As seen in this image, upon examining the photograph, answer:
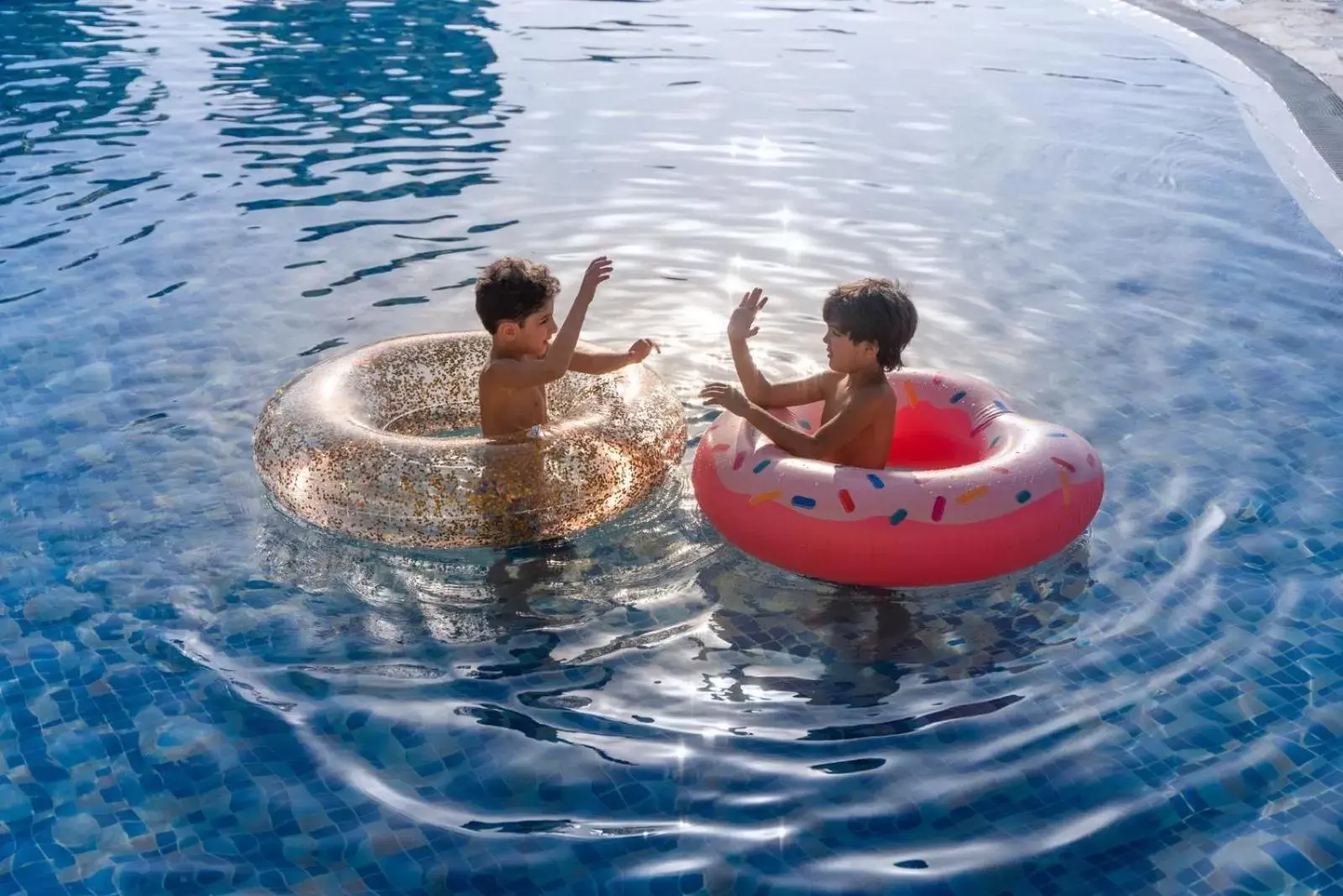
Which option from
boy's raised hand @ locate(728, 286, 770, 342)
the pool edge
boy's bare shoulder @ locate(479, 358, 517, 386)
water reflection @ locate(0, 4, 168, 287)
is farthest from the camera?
the pool edge

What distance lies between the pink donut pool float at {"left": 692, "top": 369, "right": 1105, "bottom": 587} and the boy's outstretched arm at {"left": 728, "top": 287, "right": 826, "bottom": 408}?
273mm

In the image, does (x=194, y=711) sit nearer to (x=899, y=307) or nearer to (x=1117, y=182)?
(x=899, y=307)

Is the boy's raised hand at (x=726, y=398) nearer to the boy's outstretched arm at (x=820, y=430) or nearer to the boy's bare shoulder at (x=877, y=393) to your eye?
the boy's outstretched arm at (x=820, y=430)

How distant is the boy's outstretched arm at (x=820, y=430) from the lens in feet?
15.0

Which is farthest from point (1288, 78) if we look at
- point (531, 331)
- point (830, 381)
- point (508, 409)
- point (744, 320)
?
point (508, 409)

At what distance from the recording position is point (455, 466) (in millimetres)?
4527

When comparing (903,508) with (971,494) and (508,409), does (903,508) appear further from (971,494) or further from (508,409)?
(508,409)

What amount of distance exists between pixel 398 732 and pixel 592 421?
146cm

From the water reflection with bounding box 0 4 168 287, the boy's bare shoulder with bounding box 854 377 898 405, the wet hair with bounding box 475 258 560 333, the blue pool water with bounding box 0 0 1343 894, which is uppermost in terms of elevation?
the wet hair with bounding box 475 258 560 333

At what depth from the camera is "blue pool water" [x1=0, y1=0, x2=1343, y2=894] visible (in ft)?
11.2

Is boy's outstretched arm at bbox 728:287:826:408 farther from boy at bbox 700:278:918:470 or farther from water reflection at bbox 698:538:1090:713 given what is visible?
water reflection at bbox 698:538:1090:713

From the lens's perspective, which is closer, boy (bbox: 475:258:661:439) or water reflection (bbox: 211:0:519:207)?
boy (bbox: 475:258:661:439)

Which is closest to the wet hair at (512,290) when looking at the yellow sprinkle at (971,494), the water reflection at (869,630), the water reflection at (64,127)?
the water reflection at (869,630)

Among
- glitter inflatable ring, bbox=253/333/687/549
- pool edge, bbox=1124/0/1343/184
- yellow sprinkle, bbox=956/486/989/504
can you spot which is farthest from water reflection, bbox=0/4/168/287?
pool edge, bbox=1124/0/1343/184
